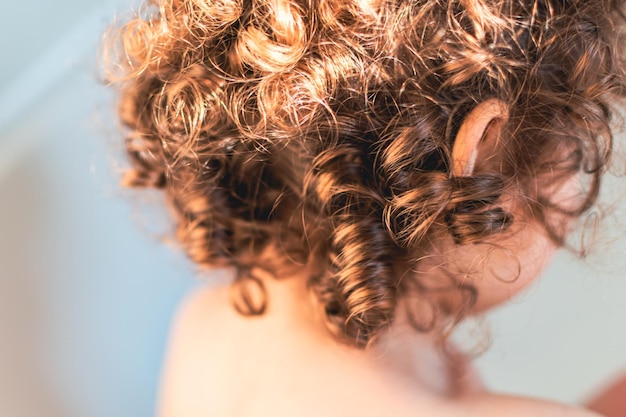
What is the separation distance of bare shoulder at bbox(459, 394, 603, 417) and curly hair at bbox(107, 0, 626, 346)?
12 cm

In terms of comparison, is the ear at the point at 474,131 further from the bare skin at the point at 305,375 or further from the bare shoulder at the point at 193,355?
the bare shoulder at the point at 193,355

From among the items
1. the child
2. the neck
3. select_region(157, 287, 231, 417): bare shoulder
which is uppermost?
the child

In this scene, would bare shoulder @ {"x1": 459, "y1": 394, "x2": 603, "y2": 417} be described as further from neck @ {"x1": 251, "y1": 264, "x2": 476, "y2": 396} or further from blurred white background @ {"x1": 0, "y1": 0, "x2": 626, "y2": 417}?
blurred white background @ {"x1": 0, "y1": 0, "x2": 626, "y2": 417}

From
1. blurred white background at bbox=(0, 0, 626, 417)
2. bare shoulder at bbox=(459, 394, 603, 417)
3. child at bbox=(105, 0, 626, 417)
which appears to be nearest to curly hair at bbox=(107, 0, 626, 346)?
child at bbox=(105, 0, 626, 417)

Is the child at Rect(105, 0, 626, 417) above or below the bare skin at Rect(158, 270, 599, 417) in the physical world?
above

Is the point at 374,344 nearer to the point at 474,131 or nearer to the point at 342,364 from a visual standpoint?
the point at 342,364

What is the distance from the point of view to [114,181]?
916 millimetres

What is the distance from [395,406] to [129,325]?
527 millimetres

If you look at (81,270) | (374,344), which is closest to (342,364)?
(374,344)

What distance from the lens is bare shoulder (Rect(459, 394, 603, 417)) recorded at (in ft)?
1.90

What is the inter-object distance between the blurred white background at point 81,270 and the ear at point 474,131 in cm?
41

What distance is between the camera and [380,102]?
50 cm

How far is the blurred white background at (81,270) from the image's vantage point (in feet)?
2.86

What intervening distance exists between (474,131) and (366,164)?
9cm
